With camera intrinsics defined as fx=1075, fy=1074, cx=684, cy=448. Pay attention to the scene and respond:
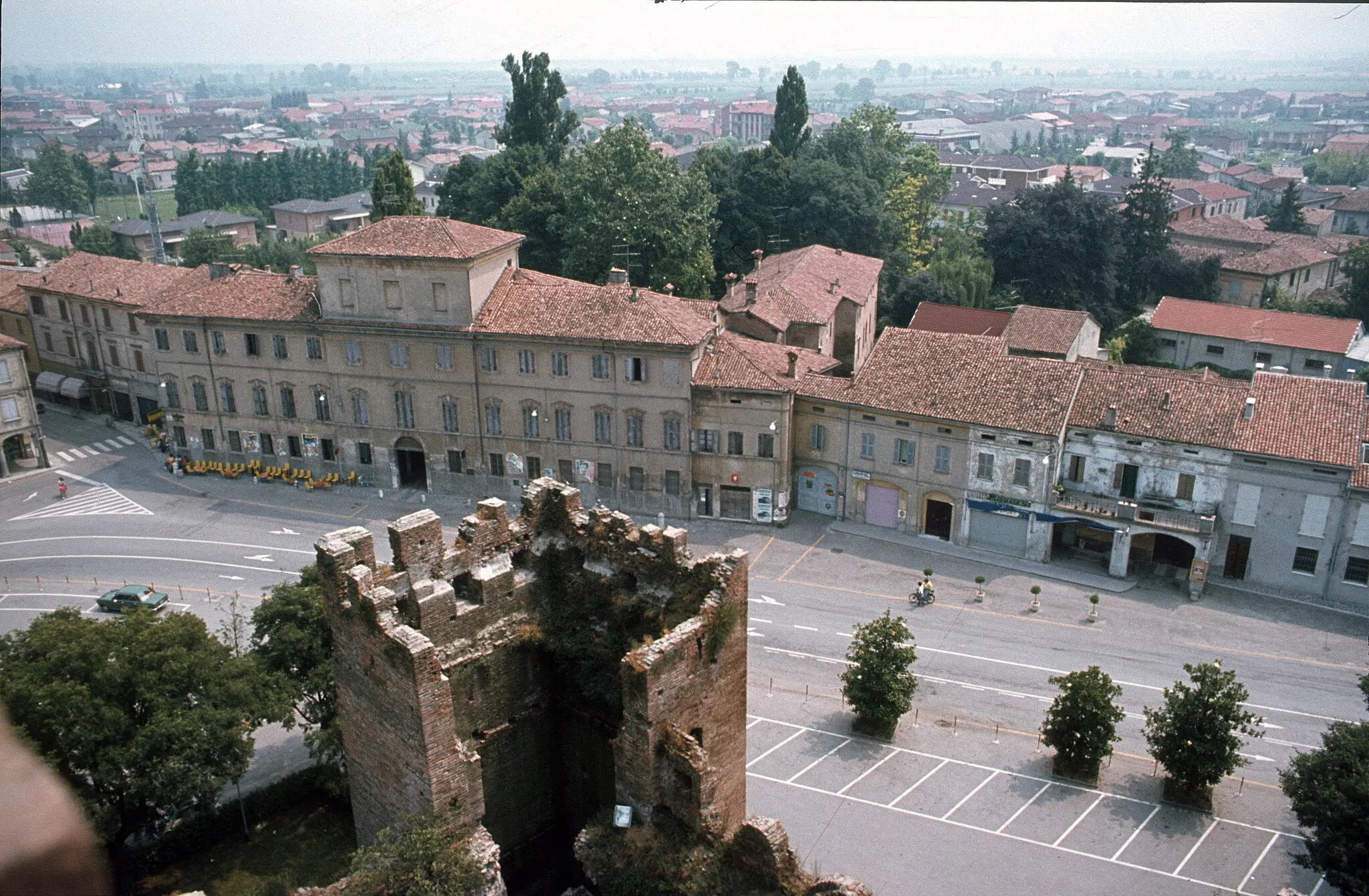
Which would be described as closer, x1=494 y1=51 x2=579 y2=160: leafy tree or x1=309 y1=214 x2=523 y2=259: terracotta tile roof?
x1=309 y1=214 x2=523 y2=259: terracotta tile roof

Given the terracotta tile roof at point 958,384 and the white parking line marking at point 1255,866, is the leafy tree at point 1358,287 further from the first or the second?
the white parking line marking at point 1255,866

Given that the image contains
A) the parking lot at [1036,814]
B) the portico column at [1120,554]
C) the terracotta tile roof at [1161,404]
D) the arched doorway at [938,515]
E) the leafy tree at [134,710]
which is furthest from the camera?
the arched doorway at [938,515]

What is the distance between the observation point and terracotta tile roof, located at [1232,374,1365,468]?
4825 centimetres

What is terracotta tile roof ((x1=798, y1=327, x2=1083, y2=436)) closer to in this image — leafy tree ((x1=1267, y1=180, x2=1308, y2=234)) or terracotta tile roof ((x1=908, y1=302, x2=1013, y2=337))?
terracotta tile roof ((x1=908, y1=302, x2=1013, y2=337))

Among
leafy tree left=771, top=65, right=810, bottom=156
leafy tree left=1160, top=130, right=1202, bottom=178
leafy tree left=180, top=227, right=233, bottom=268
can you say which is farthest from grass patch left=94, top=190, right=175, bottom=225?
leafy tree left=1160, top=130, right=1202, bottom=178

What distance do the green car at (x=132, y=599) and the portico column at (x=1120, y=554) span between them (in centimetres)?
4506

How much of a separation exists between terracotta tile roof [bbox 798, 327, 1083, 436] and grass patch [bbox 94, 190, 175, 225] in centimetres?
13956

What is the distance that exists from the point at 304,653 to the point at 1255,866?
31.4 metres

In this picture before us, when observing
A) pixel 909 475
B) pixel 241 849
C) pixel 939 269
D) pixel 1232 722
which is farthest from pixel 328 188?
pixel 1232 722

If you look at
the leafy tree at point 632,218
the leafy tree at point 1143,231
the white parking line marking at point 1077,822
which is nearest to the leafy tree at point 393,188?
the leafy tree at point 632,218

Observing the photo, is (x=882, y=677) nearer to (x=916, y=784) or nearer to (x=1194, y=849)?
(x=916, y=784)

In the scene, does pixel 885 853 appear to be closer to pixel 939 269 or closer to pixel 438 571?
pixel 438 571

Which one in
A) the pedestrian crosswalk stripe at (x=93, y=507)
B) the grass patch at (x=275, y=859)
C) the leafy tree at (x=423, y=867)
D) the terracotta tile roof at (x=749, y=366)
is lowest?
the pedestrian crosswalk stripe at (x=93, y=507)

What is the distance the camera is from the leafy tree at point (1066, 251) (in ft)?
290
